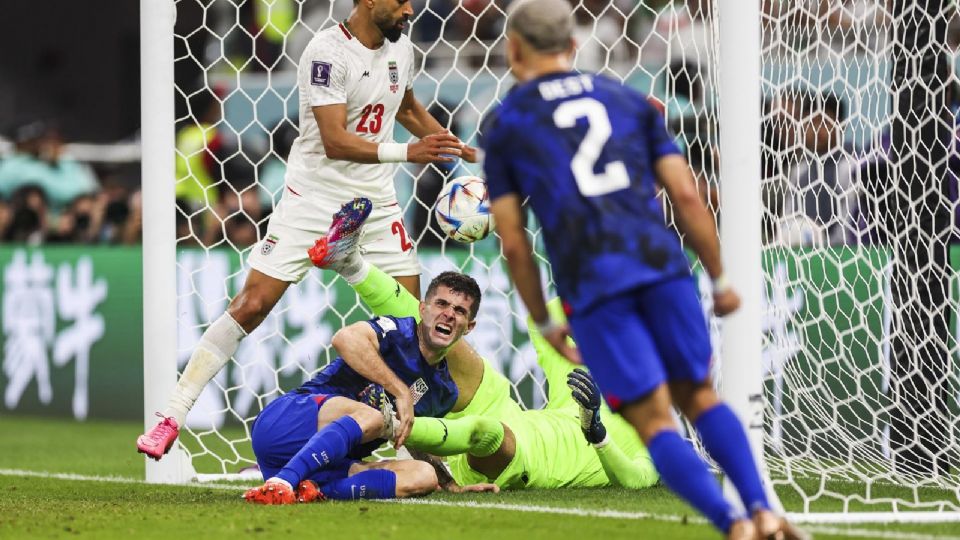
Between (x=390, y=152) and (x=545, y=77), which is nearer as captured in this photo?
(x=545, y=77)

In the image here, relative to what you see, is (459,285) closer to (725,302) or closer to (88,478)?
(725,302)

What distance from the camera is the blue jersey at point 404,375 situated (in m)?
6.31

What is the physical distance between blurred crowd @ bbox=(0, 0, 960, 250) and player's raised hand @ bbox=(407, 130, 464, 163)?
3.60 ft

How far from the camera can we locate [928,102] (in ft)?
22.4

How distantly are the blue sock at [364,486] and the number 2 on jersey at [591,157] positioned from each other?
217 centimetres

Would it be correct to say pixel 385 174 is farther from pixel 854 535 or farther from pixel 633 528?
pixel 854 535

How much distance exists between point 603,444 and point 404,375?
833 millimetres

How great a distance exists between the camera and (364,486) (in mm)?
6082

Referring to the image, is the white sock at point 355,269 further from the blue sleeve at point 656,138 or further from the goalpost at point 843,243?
the blue sleeve at point 656,138

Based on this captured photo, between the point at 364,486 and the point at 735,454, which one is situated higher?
the point at 735,454

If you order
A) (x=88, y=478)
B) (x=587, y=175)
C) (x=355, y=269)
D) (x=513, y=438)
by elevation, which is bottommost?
(x=88, y=478)

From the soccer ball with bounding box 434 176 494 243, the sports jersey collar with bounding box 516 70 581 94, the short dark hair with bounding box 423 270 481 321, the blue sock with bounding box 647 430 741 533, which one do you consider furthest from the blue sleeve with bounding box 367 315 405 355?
the blue sock with bounding box 647 430 741 533

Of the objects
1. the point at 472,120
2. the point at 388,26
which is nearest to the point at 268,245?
the point at 388,26

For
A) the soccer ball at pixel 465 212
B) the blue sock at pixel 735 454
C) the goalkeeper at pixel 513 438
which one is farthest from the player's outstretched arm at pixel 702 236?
the soccer ball at pixel 465 212
